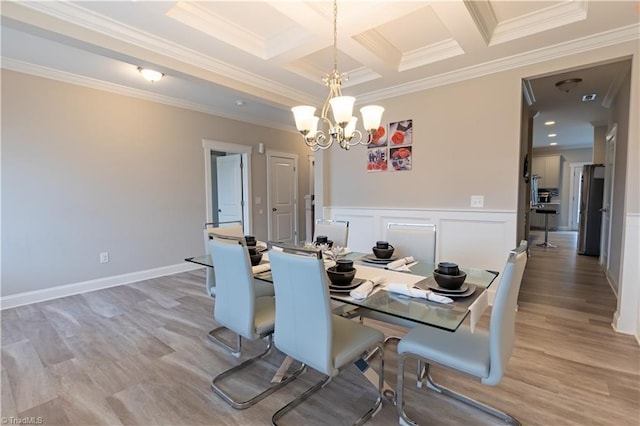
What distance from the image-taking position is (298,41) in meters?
2.72

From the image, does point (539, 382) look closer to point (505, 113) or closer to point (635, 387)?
point (635, 387)

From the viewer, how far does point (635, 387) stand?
193cm

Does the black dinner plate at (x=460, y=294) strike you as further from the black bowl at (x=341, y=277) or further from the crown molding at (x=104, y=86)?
the crown molding at (x=104, y=86)

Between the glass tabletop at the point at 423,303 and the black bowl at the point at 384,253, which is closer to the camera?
the glass tabletop at the point at 423,303

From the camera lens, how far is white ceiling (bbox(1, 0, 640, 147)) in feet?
7.34

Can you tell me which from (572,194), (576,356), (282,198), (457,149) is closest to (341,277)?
(576,356)

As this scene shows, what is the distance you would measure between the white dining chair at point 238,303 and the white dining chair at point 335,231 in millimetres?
1097

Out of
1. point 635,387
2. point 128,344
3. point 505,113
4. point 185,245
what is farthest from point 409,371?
point 185,245

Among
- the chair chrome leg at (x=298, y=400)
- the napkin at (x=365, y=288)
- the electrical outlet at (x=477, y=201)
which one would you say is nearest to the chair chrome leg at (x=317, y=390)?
the chair chrome leg at (x=298, y=400)

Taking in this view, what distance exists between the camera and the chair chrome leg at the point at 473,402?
166 cm

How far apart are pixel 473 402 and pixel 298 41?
3.03 meters

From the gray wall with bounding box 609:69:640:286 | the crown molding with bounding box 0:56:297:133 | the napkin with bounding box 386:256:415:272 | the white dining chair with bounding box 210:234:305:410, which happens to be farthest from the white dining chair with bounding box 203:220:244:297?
the gray wall with bounding box 609:69:640:286

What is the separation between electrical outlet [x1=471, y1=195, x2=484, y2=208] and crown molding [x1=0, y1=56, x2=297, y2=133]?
4.05m

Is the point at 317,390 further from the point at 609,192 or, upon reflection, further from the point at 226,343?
the point at 609,192
